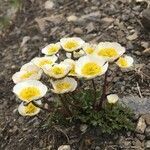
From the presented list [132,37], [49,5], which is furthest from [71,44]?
[49,5]

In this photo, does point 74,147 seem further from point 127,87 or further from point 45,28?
point 45,28

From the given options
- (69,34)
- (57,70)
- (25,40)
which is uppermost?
(57,70)

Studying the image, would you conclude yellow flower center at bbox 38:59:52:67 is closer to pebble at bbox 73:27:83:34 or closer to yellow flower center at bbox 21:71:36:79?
yellow flower center at bbox 21:71:36:79

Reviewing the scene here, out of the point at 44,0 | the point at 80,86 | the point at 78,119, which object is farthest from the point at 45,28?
the point at 78,119

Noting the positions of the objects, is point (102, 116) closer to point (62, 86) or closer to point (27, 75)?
point (62, 86)

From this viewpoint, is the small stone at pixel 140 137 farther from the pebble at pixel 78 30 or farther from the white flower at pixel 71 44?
the pebble at pixel 78 30

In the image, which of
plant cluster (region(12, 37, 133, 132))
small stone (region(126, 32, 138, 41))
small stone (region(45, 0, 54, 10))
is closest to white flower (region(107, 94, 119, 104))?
plant cluster (region(12, 37, 133, 132))
